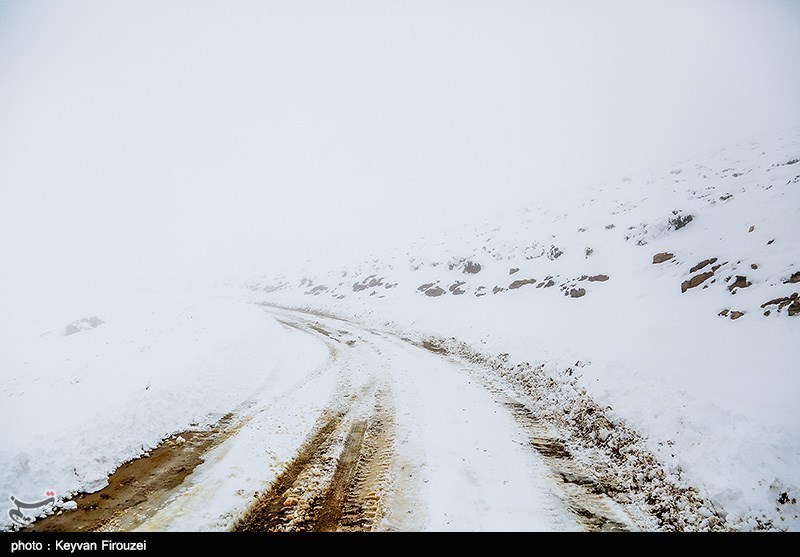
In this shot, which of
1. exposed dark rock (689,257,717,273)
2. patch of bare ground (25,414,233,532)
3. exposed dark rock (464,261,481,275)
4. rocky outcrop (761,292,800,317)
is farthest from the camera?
exposed dark rock (464,261,481,275)

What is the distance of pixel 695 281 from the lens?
1259cm

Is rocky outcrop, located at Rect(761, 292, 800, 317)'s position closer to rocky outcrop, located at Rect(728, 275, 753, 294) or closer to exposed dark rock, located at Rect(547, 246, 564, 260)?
rocky outcrop, located at Rect(728, 275, 753, 294)

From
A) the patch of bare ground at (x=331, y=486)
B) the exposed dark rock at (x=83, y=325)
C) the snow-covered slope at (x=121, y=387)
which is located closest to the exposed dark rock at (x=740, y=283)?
the patch of bare ground at (x=331, y=486)

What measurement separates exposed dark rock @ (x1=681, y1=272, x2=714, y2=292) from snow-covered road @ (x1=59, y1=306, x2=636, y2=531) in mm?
8856

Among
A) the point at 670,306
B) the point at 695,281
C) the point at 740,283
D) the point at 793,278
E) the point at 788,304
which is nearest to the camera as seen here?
the point at 788,304

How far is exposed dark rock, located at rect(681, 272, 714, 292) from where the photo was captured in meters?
12.4

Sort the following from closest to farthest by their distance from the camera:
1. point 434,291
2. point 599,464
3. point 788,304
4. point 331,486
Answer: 1. point 331,486
2. point 599,464
3. point 788,304
4. point 434,291

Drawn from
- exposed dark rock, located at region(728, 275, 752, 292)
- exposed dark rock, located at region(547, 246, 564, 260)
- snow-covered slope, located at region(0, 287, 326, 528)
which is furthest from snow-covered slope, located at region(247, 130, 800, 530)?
snow-covered slope, located at region(0, 287, 326, 528)

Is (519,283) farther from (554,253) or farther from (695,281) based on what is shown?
(695,281)

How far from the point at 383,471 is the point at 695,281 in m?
13.4

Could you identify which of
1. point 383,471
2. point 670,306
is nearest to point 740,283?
point 670,306

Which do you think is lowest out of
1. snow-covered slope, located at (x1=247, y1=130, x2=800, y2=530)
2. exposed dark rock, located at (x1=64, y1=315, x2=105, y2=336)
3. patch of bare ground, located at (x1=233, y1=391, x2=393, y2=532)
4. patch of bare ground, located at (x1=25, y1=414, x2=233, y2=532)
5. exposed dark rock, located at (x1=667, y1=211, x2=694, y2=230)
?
patch of bare ground, located at (x1=25, y1=414, x2=233, y2=532)

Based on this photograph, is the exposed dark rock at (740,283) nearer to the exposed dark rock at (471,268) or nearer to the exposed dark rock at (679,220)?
the exposed dark rock at (679,220)

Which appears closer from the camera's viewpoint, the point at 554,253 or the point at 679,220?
the point at 679,220
